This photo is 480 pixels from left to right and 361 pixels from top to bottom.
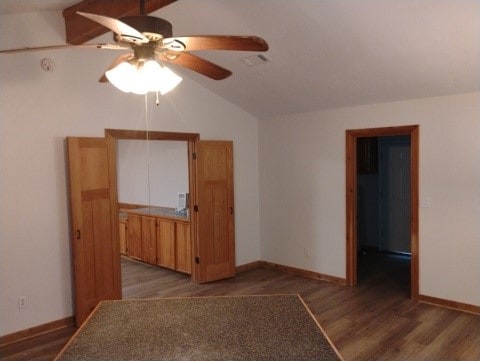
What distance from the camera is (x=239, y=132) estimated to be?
5.44 metres

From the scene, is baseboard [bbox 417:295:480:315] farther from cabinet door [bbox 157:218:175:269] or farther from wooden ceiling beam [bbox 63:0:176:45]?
wooden ceiling beam [bbox 63:0:176:45]

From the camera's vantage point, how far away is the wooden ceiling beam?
9.09 feet

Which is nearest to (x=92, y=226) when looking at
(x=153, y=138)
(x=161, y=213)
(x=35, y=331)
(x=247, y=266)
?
(x=35, y=331)

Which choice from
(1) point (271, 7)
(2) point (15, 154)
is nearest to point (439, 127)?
(1) point (271, 7)

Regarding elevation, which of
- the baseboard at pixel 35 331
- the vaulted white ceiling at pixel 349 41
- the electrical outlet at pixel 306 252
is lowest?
the baseboard at pixel 35 331

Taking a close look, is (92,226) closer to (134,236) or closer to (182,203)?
(182,203)

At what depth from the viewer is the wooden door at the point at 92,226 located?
368cm

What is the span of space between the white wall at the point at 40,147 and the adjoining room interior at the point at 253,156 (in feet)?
0.04

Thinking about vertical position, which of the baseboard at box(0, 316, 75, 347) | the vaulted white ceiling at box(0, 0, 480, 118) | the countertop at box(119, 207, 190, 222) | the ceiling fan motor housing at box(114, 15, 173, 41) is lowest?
the baseboard at box(0, 316, 75, 347)

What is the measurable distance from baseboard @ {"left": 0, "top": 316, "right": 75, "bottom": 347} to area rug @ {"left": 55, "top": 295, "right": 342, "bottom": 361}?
2.14 metres

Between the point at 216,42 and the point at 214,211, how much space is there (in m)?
3.35

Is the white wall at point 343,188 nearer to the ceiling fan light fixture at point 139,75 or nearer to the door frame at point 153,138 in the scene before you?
the door frame at point 153,138

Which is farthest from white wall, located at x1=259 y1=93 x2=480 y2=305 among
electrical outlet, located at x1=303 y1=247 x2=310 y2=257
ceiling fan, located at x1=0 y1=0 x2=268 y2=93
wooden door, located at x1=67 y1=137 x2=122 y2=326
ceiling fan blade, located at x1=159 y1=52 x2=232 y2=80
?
ceiling fan, located at x1=0 y1=0 x2=268 y2=93

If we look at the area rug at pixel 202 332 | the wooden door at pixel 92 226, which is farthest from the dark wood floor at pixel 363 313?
the area rug at pixel 202 332
